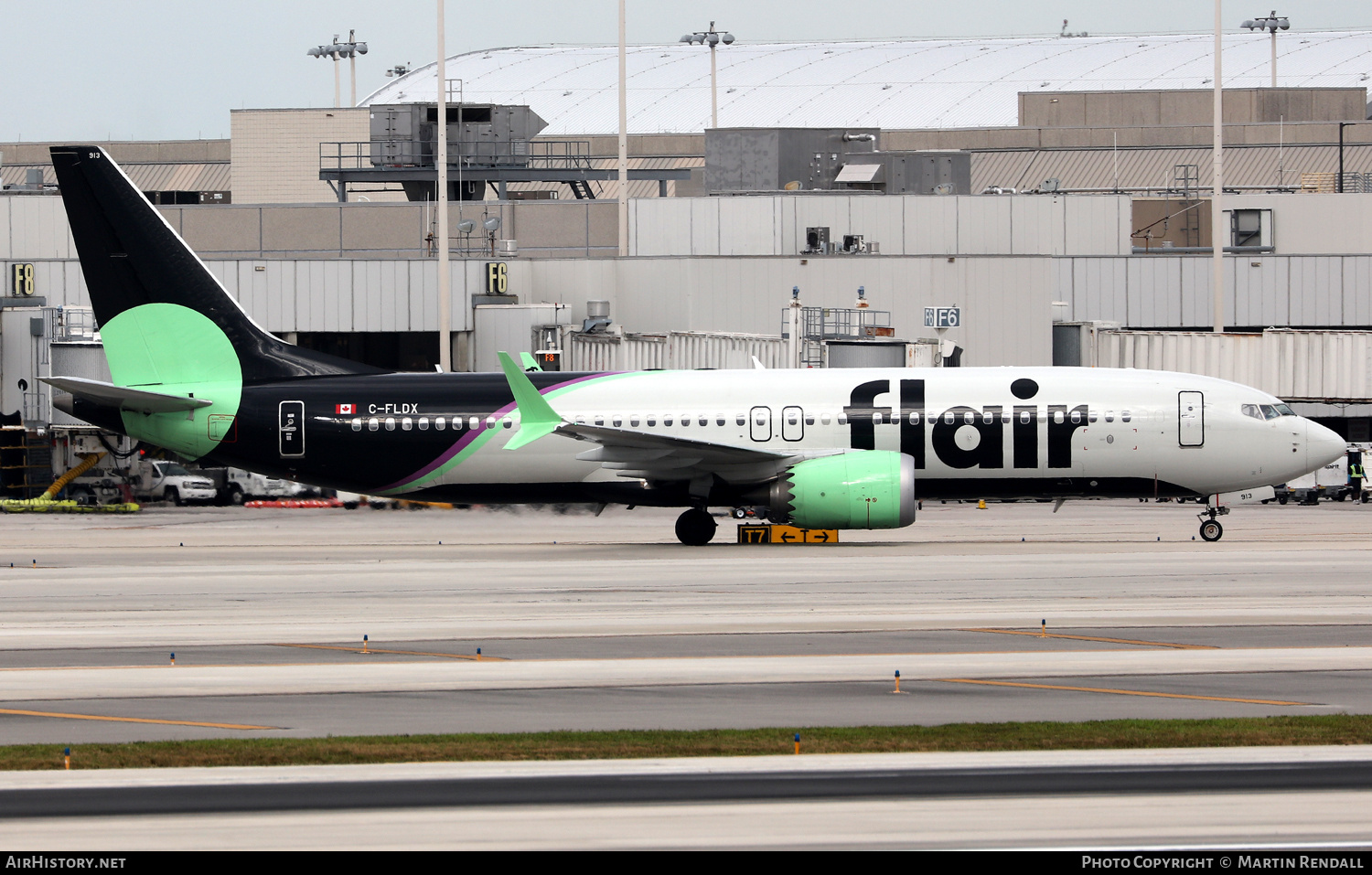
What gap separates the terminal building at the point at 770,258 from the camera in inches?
2218

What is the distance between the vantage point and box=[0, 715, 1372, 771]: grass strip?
1605 centimetres

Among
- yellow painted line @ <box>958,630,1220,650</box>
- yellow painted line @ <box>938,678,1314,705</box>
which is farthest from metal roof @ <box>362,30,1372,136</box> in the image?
yellow painted line @ <box>938,678,1314,705</box>

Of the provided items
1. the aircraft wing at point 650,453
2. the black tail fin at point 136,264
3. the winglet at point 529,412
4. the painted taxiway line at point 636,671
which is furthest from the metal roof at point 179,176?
the painted taxiway line at point 636,671

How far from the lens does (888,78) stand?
135875 mm

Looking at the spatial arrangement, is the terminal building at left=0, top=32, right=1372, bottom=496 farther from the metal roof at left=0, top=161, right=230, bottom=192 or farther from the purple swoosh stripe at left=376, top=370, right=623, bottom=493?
the metal roof at left=0, top=161, right=230, bottom=192

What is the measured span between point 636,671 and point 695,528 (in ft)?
54.6

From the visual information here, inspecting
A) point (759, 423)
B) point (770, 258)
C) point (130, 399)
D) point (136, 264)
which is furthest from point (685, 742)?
point (770, 258)

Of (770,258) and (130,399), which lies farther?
(770,258)

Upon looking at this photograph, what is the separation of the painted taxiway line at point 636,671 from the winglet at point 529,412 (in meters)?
14.7

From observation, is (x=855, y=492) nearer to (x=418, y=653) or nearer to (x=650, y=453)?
(x=650, y=453)

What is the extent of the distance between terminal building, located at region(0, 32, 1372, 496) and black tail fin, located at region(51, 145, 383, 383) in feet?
52.4

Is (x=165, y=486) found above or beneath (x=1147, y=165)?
beneath

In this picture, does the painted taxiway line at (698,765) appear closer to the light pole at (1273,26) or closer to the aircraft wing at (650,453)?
the aircraft wing at (650,453)

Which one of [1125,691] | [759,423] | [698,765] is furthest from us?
[759,423]
